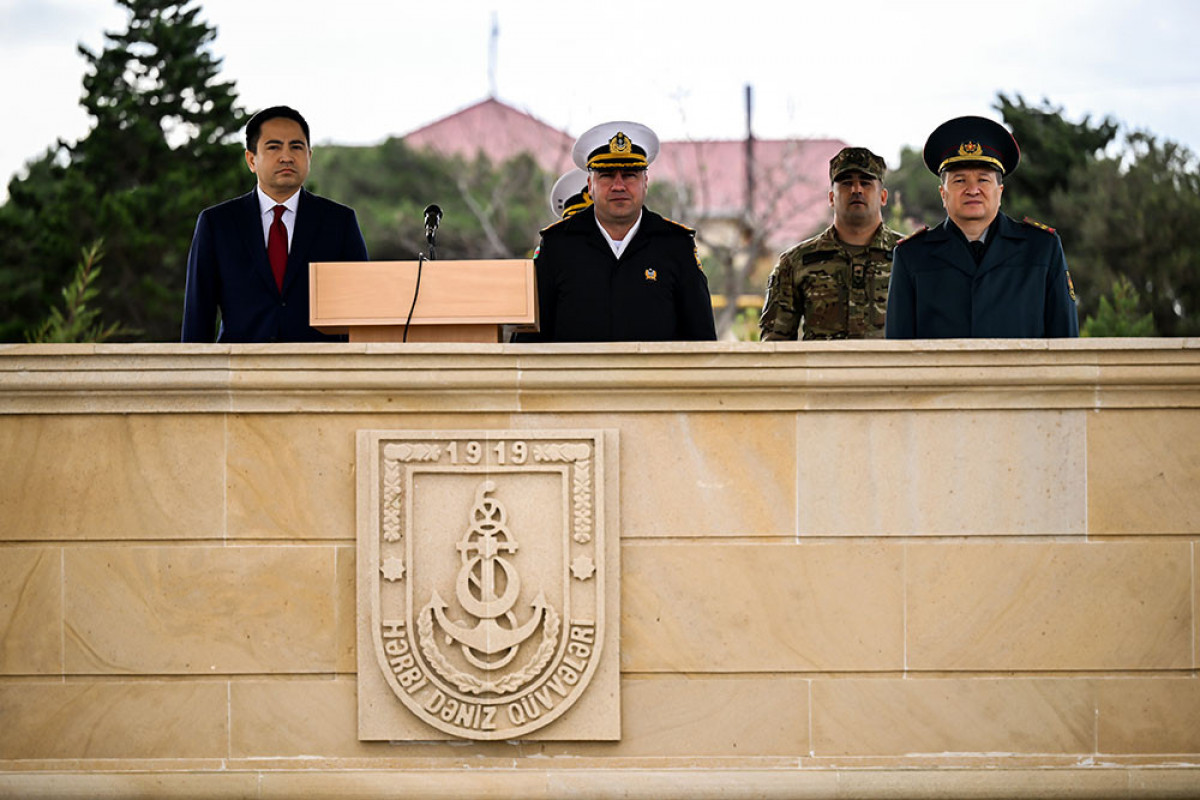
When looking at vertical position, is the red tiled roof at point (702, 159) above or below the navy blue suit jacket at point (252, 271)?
above

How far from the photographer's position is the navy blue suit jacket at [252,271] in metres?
5.53

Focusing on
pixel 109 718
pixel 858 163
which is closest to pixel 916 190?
pixel 858 163

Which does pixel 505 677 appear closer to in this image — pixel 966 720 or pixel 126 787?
pixel 126 787

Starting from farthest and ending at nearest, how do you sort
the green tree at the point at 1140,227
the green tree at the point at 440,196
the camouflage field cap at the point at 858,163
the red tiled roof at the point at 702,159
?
the red tiled roof at the point at 702,159
the green tree at the point at 440,196
the green tree at the point at 1140,227
the camouflage field cap at the point at 858,163

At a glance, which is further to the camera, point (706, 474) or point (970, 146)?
point (970, 146)

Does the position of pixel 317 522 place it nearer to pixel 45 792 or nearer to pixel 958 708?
pixel 45 792

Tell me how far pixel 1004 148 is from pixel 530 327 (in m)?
1.86

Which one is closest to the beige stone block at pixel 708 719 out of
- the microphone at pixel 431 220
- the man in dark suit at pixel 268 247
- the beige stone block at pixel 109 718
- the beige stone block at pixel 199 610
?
the beige stone block at pixel 199 610

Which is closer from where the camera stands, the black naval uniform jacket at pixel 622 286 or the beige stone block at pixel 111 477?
the beige stone block at pixel 111 477

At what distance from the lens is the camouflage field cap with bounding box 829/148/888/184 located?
20.9ft

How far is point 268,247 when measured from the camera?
5633 mm

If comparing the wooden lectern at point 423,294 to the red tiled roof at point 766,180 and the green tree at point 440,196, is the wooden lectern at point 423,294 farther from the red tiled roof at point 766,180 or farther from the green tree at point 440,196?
the red tiled roof at point 766,180

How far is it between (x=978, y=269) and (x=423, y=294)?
6.38 ft

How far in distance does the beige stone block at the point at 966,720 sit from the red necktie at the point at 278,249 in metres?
2.48
